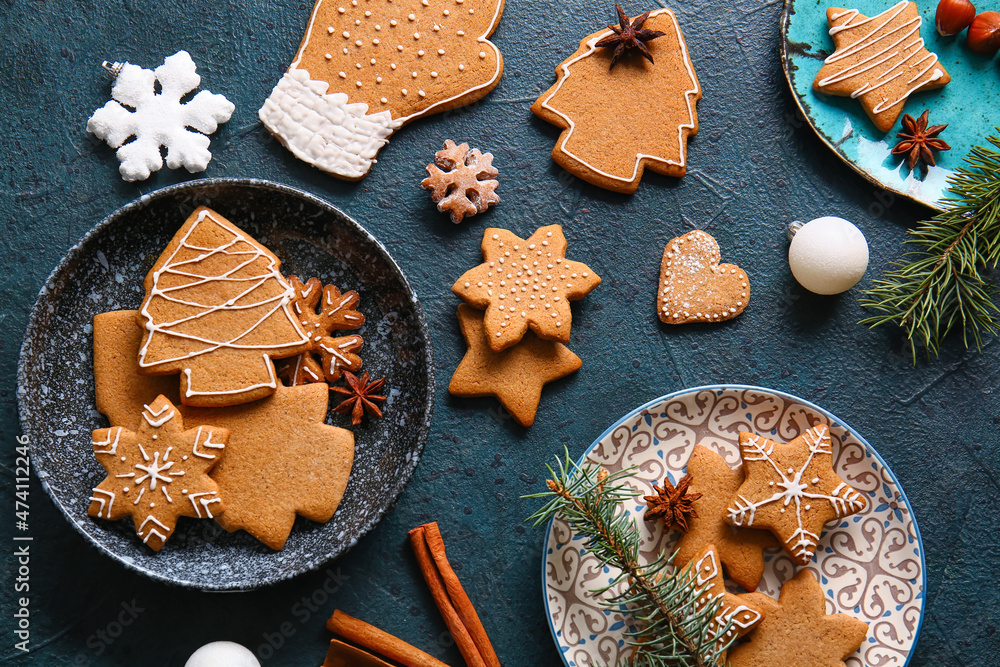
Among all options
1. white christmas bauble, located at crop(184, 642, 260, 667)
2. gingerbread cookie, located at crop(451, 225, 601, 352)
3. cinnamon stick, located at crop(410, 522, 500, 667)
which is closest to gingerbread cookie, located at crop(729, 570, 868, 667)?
cinnamon stick, located at crop(410, 522, 500, 667)

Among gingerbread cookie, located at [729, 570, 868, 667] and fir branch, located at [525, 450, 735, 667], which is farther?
gingerbread cookie, located at [729, 570, 868, 667]

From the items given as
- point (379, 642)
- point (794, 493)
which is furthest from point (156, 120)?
point (794, 493)

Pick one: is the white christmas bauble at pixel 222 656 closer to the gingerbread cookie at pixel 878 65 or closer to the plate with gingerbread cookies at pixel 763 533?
the plate with gingerbread cookies at pixel 763 533

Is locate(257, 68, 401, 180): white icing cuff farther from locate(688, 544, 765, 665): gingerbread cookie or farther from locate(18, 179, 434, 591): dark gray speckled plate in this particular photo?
locate(688, 544, 765, 665): gingerbread cookie

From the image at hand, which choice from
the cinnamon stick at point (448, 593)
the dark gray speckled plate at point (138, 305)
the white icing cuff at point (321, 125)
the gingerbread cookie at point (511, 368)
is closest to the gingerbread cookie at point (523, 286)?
the gingerbread cookie at point (511, 368)

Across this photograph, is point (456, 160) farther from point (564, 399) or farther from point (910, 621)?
point (910, 621)
